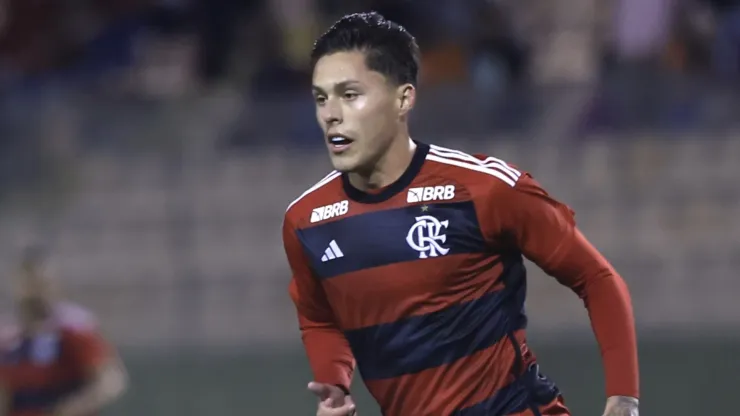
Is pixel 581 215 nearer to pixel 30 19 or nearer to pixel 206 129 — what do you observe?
pixel 206 129

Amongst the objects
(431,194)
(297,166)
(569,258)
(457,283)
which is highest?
(297,166)

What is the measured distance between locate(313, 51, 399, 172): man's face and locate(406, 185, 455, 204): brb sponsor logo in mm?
142

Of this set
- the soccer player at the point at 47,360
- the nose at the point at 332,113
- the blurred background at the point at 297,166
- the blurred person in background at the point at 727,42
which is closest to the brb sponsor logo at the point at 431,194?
the nose at the point at 332,113

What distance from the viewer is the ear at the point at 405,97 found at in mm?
3854

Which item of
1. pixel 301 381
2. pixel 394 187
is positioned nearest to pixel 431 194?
pixel 394 187

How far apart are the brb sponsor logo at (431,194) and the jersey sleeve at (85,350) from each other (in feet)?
13.7

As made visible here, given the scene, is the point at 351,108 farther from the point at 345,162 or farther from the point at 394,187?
the point at 394,187

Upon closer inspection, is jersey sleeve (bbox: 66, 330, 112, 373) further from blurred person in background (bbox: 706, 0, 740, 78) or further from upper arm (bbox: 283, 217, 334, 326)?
blurred person in background (bbox: 706, 0, 740, 78)

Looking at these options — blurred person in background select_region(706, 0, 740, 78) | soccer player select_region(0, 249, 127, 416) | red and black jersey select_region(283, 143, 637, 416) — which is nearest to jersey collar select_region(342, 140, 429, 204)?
red and black jersey select_region(283, 143, 637, 416)

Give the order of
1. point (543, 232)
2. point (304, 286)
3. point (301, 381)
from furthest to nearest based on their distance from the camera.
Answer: point (301, 381) → point (304, 286) → point (543, 232)

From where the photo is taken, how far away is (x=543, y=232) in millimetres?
3707

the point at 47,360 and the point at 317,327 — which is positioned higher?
the point at 317,327

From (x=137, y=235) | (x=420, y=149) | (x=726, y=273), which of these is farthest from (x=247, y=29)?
(x=420, y=149)

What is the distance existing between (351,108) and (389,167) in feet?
0.68
